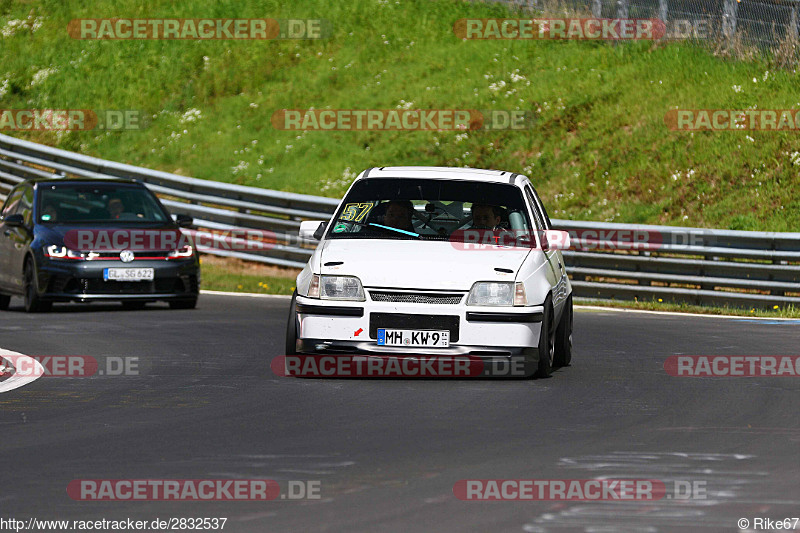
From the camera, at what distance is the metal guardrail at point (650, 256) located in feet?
65.0

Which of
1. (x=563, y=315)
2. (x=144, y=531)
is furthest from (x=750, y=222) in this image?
(x=144, y=531)

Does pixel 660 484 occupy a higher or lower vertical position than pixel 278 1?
lower

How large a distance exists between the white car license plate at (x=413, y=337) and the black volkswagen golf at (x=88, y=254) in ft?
24.1

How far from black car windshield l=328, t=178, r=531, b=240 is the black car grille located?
3.31 feet

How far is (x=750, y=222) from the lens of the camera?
2344 centimetres

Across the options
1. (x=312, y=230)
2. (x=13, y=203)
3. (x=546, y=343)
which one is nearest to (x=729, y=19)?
(x=13, y=203)

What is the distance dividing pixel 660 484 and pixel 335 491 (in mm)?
1547

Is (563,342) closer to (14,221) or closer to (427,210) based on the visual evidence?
(427,210)

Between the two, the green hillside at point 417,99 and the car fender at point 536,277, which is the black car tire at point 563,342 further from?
the green hillside at point 417,99

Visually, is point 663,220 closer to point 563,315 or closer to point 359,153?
point 359,153

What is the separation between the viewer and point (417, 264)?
11.2 meters

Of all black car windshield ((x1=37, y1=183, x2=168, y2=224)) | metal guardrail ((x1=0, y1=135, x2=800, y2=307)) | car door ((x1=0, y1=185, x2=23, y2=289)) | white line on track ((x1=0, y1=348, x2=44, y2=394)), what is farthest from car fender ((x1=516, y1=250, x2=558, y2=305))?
car door ((x1=0, y1=185, x2=23, y2=289))

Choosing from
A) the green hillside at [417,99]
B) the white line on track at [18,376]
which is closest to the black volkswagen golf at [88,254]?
the white line on track at [18,376]

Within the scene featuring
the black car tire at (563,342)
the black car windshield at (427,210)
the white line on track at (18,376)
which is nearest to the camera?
the white line on track at (18,376)
